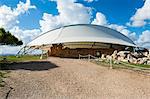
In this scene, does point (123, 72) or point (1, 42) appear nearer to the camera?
point (123, 72)

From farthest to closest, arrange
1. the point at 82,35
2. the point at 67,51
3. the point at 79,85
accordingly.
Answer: the point at 82,35 < the point at 67,51 < the point at 79,85

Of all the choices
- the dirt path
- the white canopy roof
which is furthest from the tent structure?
the dirt path

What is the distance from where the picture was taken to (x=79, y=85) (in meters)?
19.3

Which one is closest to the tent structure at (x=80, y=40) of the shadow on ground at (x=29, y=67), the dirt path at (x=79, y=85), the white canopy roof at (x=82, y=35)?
the white canopy roof at (x=82, y=35)

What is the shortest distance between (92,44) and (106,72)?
38683 millimetres

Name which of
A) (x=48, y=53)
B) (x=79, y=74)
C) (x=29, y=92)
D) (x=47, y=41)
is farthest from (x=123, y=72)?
(x=47, y=41)

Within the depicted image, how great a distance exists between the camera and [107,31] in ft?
218

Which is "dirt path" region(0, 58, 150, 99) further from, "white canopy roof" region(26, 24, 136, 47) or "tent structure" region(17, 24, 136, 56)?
"white canopy roof" region(26, 24, 136, 47)

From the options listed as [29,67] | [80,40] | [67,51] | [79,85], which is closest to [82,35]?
[80,40]

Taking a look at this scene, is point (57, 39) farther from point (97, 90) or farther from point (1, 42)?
point (97, 90)

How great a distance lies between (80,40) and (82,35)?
3.16 meters

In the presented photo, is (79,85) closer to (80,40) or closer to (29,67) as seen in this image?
(29,67)

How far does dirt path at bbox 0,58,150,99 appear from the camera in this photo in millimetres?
16453

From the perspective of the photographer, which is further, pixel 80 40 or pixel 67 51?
pixel 80 40
